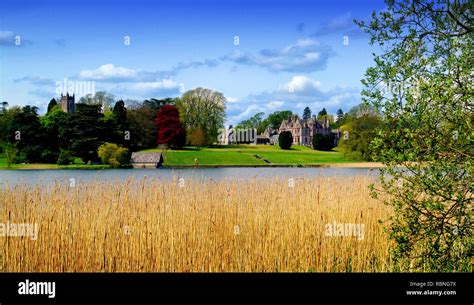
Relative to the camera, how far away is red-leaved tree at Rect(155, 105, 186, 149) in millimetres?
29234

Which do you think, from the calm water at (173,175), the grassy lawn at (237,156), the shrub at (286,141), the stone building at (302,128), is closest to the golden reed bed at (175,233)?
the calm water at (173,175)

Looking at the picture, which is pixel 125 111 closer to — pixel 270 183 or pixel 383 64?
pixel 270 183

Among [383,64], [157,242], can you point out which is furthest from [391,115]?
[157,242]

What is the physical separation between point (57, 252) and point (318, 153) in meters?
24.5

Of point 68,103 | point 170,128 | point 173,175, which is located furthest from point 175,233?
point 68,103

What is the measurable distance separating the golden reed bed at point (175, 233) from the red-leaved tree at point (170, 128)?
2148 cm

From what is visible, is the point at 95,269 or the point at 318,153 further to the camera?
the point at 318,153

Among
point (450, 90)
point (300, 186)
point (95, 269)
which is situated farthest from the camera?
point (300, 186)

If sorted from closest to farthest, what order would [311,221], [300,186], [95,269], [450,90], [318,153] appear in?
1. [450,90]
2. [95,269]
3. [311,221]
4. [300,186]
5. [318,153]

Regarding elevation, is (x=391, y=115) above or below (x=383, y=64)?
A: below

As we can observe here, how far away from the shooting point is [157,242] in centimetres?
655

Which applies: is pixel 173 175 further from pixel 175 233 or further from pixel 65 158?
pixel 65 158

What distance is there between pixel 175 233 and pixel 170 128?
23815 millimetres

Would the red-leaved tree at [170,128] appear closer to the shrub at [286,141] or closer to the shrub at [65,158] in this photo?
the shrub at [65,158]
